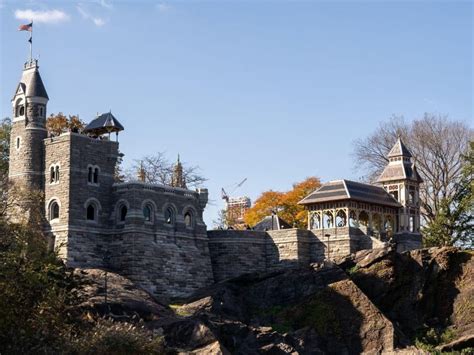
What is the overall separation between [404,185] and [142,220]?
64.8 ft

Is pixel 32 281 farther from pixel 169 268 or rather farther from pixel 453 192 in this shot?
pixel 453 192

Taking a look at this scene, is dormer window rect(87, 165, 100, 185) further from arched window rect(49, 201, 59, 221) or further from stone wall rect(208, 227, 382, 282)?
stone wall rect(208, 227, 382, 282)

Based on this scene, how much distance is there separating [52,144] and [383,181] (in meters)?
24.0

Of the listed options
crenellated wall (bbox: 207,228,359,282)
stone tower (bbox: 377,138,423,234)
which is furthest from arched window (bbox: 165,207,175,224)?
stone tower (bbox: 377,138,423,234)

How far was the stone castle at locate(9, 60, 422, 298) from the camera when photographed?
203 feet

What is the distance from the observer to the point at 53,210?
62531mm

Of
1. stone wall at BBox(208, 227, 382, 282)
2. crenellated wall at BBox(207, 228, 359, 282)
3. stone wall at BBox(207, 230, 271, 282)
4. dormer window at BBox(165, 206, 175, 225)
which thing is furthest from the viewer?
stone wall at BBox(207, 230, 271, 282)

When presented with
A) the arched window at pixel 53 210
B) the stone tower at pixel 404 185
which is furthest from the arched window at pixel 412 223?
the arched window at pixel 53 210

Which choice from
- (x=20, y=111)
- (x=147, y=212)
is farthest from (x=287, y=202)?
(x=20, y=111)

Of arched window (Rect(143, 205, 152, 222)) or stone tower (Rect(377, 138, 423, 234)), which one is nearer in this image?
arched window (Rect(143, 205, 152, 222))

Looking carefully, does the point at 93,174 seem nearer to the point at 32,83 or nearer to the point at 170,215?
the point at 170,215

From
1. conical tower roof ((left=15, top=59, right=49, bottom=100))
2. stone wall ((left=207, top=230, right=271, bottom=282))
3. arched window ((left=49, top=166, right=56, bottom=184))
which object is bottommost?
stone wall ((left=207, top=230, right=271, bottom=282))

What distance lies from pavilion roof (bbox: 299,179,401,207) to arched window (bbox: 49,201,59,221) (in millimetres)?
16816

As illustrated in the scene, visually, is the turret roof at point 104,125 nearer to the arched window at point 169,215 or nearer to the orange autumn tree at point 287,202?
the arched window at point 169,215
